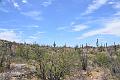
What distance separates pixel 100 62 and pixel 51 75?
7.57 meters

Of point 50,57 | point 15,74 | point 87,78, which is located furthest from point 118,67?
point 15,74

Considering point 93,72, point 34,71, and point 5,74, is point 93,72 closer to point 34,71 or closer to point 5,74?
point 34,71

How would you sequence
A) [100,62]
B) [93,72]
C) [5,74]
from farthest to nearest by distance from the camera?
[100,62] → [93,72] → [5,74]

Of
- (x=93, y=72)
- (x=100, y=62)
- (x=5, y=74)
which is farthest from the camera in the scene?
(x=100, y=62)

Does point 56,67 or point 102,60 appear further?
point 102,60

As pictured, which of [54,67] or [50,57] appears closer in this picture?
[54,67]

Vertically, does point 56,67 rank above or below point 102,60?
below

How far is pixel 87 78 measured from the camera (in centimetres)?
2508

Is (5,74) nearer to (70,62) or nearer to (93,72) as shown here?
(70,62)

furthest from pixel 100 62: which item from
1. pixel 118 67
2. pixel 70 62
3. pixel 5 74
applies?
pixel 5 74

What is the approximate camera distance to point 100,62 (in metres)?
30.4

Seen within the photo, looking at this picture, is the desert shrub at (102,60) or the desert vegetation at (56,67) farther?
the desert shrub at (102,60)

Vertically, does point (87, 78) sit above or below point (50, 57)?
below

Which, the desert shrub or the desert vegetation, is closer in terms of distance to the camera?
the desert vegetation
